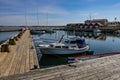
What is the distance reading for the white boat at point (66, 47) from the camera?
17859mm

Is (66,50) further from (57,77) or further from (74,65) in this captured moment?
(57,77)

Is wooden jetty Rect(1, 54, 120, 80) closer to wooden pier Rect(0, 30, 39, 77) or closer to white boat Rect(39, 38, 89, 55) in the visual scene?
wooden pier Rect(0, 30, 39, 77)

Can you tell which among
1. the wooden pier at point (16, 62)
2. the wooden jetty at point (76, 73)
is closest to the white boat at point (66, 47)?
the wooden pier at point (16, 62)

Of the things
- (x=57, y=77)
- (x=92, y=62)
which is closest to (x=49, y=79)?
(x=57, y=77)

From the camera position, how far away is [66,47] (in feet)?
60.9

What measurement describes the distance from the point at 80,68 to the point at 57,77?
1342 mm

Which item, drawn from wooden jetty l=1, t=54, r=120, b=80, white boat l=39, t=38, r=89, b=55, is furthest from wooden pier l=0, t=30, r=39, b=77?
white boat l=39, t=38, r=89, b=55

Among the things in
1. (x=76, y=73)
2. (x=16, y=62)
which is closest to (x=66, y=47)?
(x=16, y=62)

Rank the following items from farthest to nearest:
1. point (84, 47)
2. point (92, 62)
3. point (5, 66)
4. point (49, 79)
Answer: point (84, 47) → point (5, 66) → point (92, 62) → point (49, 79)

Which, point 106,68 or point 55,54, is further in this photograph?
point 55,54

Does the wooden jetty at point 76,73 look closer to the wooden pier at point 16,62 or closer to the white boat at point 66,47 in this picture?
the wooden pier at point 16,62

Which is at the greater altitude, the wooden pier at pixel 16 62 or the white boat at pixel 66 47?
the wooden pier at pixel 16 62

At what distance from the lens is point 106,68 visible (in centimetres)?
648

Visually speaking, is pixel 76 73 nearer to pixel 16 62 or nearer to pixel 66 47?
pixel 16 62
